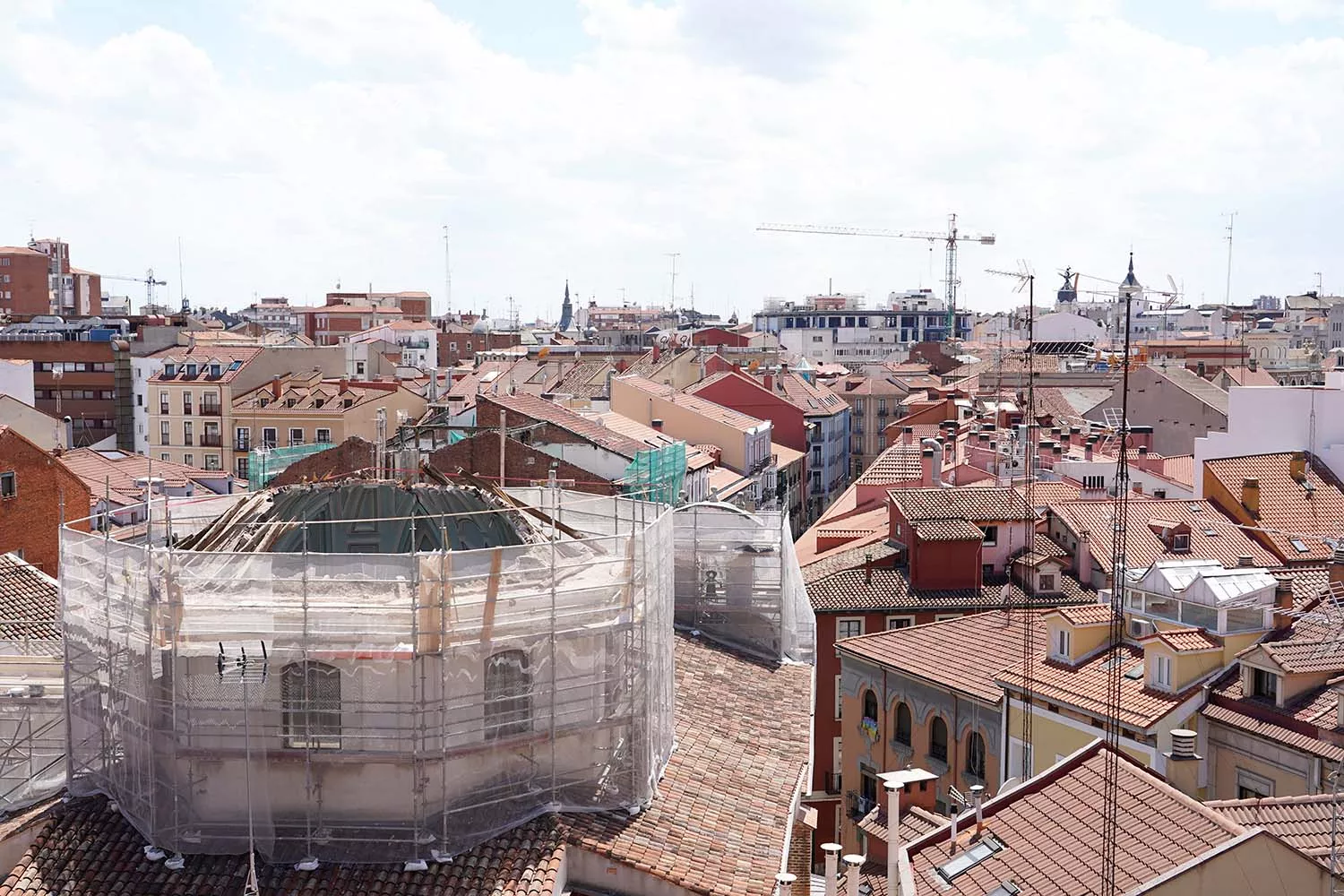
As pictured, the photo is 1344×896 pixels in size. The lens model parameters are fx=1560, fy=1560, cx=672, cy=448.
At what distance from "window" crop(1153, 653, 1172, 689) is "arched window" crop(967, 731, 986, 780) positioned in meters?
3.04

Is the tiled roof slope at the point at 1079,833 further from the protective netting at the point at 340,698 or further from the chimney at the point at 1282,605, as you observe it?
the chimney at the point at 1282,605

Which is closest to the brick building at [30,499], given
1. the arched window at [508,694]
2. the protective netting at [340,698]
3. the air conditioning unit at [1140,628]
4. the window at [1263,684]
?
the protective netting at [340,698]

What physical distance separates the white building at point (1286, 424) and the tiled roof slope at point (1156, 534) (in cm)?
278

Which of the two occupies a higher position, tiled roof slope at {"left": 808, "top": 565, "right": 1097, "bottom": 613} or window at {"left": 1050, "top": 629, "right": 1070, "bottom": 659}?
window at {"left": 1050, "top": 629, "right": 1070, "bottom": 659}

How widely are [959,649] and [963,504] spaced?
4.53 meters

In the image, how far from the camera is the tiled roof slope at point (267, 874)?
11344 millimetres

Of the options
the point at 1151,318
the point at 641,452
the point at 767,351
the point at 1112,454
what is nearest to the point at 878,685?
the point at 641,452

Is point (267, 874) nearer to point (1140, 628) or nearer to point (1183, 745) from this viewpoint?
point (1183, 745)

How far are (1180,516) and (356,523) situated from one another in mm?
16809

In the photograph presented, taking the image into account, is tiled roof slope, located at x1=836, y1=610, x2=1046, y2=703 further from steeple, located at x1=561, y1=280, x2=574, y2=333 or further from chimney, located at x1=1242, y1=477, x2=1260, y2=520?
steeple, located at x1=561, y1=280, x2=574, y2=333

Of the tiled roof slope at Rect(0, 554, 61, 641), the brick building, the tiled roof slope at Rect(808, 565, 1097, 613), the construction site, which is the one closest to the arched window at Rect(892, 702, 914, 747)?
the tiled roof slope at Rect(808, 565, 1097, 613)

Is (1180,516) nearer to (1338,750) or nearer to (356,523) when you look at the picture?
(1338,750)

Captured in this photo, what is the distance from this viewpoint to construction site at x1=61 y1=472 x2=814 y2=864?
11797mm

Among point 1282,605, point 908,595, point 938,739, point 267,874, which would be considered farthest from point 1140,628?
point 267,874
